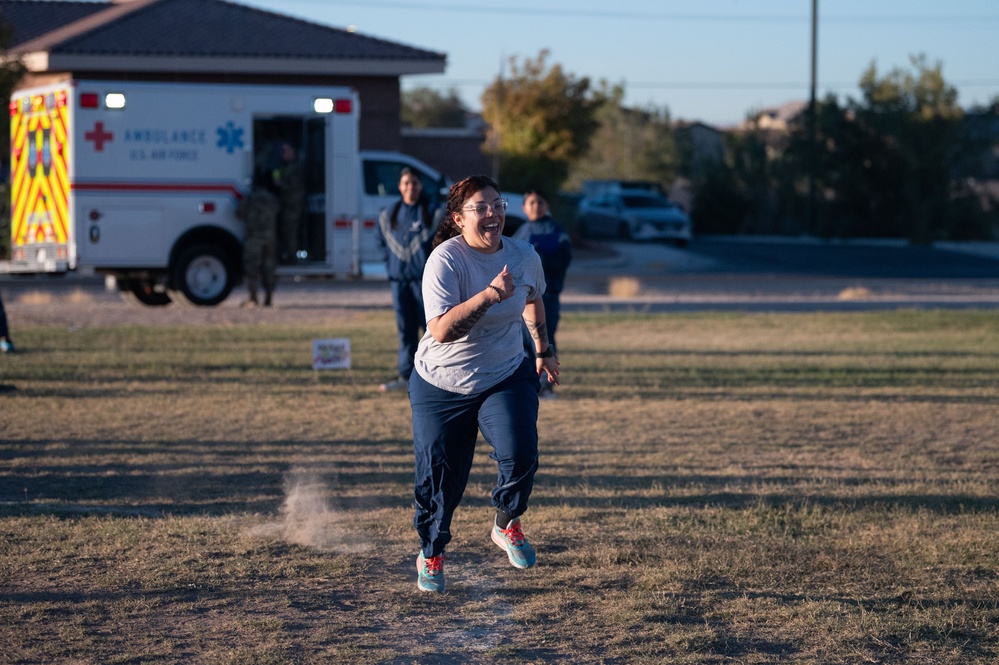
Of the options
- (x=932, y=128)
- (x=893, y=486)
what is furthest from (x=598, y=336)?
(x=932, y=128)

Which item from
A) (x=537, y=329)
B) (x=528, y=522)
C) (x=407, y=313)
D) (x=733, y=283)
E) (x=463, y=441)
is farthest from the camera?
(x=733, y=283)

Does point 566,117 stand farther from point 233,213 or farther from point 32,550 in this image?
point 32,550

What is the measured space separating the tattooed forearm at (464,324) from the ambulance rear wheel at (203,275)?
13485 millimetres

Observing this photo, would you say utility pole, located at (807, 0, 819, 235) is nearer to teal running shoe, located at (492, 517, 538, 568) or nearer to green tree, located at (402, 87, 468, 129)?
green tree, located at (402, 87, 468, 129)

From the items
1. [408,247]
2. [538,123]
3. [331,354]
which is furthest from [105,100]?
[538,123]

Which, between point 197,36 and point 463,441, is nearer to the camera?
point 463,441

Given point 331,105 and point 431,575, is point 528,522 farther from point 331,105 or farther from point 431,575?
point 331,105

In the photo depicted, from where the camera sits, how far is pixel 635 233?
38.5 metres

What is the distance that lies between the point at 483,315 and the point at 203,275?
45.1 ft

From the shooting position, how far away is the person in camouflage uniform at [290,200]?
693 inches

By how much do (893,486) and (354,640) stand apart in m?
4.02

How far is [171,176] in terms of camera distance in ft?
57.0

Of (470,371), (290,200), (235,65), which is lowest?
(470,371)

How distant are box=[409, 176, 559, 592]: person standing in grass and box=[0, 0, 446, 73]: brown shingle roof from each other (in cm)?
2480
